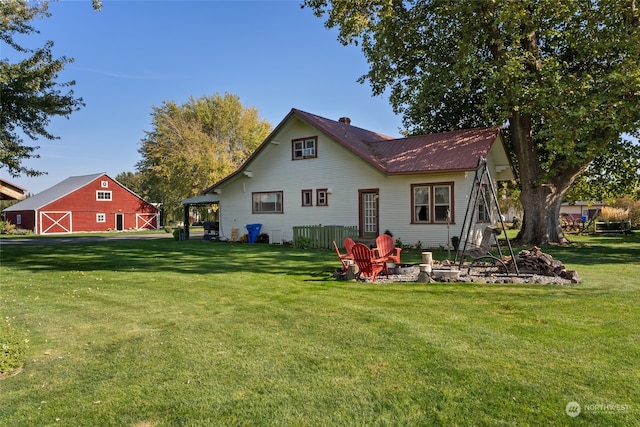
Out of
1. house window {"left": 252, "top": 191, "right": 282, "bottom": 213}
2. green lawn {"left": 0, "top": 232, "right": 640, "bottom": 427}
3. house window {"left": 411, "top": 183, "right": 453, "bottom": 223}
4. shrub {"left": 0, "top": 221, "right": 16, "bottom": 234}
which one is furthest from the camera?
shrub {"left": 0, "top": 221, "right": 16, "bottom": 234}

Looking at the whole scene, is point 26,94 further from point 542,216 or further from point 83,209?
point 83,209

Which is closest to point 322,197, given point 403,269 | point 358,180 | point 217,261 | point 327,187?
point 327,187

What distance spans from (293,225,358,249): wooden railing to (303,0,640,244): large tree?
19.7 feet

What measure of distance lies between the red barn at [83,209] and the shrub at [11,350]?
40923 mm

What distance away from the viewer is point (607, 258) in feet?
41.4

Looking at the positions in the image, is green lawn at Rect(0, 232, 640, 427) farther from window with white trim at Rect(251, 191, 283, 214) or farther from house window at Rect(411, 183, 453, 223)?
window with white trim at Rect(251, 191, 283, 214)

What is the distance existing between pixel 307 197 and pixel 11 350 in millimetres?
15848

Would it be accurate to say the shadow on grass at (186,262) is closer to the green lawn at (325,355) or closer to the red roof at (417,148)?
the green lawn at (325,355)

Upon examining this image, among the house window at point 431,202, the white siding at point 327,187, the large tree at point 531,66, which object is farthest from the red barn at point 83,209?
the house window at point 431,202

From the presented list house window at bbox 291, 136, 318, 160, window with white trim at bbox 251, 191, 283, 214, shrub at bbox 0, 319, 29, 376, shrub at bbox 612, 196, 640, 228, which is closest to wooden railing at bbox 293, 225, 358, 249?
window with white trim at bbox 251, 191, 283, 214

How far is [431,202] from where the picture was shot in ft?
55.1

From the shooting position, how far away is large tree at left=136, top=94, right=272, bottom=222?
1716 inches

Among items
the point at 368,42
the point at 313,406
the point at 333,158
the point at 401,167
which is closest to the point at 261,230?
the point at 333,158

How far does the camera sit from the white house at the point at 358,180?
1652cm
